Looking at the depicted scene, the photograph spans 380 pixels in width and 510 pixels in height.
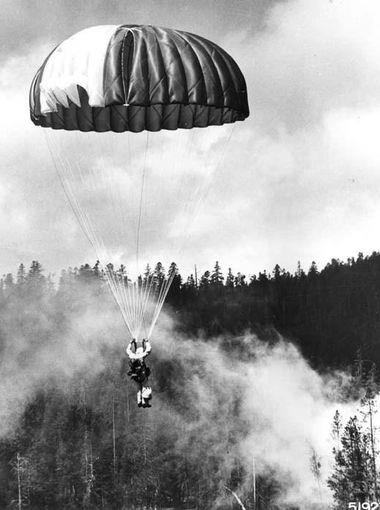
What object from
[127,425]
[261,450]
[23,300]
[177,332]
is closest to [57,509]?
[127,425]

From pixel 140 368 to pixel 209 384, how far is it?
77239 mm

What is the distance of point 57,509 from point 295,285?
45142 mm

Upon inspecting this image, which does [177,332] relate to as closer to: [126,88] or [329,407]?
[329,407]

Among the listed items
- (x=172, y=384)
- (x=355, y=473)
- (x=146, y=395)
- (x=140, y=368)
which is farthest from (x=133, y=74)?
(x=172, y=384)

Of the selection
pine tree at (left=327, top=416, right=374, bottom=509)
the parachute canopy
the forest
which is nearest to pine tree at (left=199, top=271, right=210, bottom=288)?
the forest

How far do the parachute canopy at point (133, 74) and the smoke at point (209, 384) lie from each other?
65.8m

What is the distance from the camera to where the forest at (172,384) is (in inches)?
2992

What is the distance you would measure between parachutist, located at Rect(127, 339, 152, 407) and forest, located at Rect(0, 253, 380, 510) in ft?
149

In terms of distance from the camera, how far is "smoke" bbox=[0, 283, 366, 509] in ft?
271

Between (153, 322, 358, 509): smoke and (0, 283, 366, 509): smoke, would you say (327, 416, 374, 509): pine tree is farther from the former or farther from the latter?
(0, 283, 366, 509): smoke

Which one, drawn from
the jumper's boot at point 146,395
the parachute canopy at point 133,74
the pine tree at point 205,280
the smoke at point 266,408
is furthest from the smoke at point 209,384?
the parachute canopy at point 133,74

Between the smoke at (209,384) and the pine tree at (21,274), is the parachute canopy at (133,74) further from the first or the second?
the pine tree at (21,274)

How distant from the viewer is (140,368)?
17875 millimetres

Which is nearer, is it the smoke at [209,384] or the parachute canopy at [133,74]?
the parachute canopy at [133,74]
